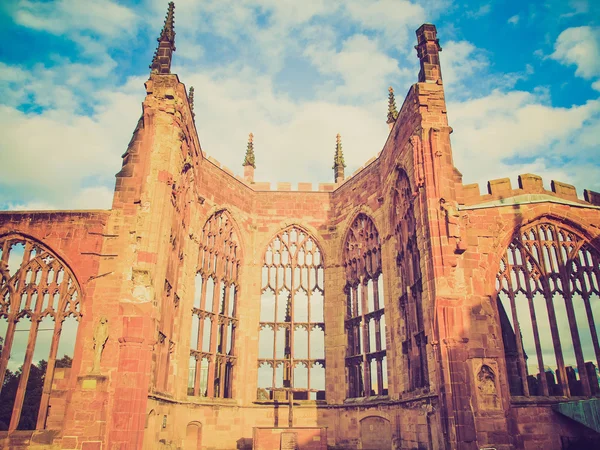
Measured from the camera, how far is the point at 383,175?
22547 millimetres

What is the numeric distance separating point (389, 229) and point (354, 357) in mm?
6129

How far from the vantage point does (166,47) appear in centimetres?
1884

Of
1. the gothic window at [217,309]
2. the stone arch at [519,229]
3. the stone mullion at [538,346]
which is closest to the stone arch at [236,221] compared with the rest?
the gothic window at [217,309]

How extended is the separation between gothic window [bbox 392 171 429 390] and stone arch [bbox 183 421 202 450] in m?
8.92

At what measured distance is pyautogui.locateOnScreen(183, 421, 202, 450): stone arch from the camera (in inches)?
794

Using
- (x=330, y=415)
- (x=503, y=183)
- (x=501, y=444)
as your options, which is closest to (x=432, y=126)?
(x=503, y=183)

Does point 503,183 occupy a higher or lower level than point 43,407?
higher

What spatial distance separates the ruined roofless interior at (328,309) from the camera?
47.0 feet

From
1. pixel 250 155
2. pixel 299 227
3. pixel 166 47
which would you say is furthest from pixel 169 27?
pixel 299 227

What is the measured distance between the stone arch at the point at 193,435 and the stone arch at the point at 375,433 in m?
6.81

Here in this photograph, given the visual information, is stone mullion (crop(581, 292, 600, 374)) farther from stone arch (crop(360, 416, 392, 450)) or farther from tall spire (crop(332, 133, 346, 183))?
tall spire (crop(332, 133, 346, 183))

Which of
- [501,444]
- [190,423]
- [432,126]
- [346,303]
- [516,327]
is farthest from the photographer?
[346,303]

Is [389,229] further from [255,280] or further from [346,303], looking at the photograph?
[255,280]

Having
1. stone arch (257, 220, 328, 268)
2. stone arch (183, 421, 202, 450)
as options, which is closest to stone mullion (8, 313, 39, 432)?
stone arch (183, 421, 202, 450)
